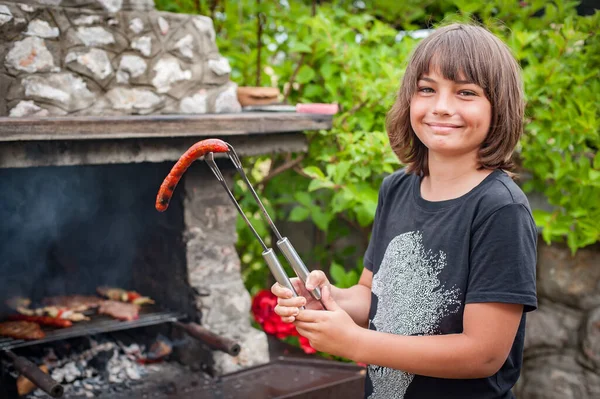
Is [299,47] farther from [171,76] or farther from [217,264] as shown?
[217,264]

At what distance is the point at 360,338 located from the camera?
4.76 feet

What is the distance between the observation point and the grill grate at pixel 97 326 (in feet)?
8.21

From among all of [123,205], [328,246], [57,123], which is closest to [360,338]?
[57,123]

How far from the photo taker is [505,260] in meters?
1.39

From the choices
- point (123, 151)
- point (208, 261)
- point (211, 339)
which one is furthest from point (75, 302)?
point (123, 151)

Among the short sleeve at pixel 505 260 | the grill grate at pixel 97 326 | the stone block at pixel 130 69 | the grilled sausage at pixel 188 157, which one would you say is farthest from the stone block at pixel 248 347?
the short sleeve at pixel 505 260

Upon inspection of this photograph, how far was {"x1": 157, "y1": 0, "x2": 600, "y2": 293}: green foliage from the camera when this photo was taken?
2.96 meters

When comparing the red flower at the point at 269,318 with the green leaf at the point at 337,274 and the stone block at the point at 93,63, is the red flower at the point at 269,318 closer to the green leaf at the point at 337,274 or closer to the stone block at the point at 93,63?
the green leaf at the point at 337,274

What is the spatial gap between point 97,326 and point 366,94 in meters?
1.69

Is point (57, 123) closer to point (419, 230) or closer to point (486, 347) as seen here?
point (419, 230)

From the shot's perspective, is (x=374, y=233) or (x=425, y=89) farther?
(x=374, y=233)

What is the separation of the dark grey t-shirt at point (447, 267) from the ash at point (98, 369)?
1.34m

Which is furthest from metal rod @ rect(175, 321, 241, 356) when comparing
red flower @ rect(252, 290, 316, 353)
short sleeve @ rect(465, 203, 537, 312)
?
short sleeve @ rect(465, 203, 537, 312)

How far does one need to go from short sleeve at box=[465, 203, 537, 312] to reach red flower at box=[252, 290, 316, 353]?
1.99 m
